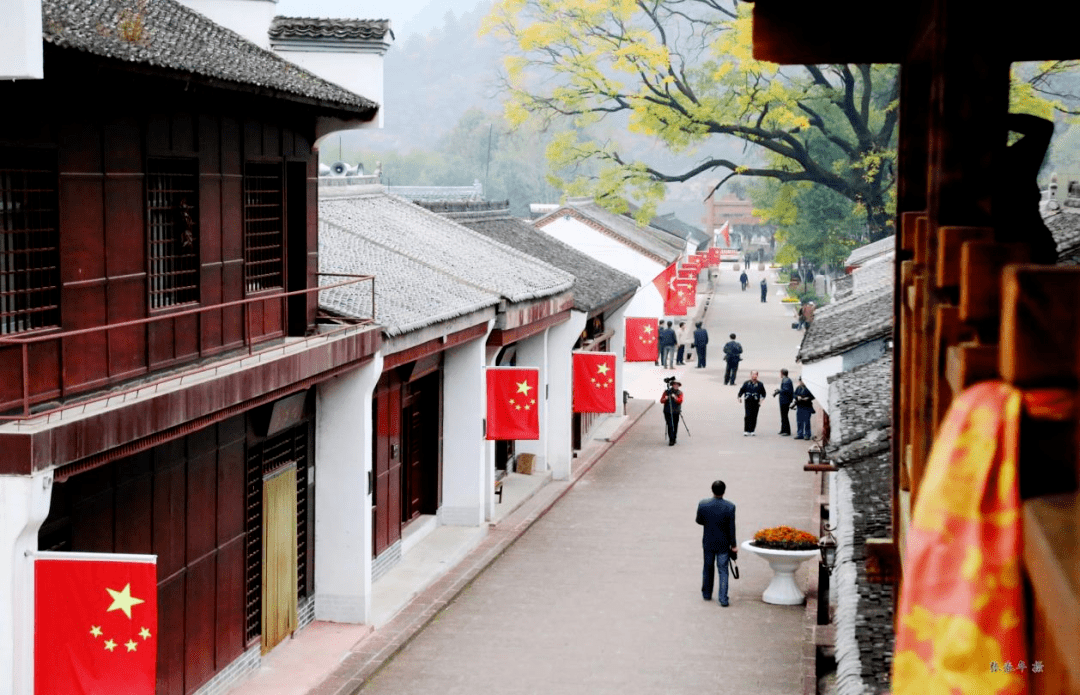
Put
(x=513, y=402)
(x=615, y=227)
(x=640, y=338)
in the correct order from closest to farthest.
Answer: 1. (x=513, y=402)
2. (x=640, y=338)
3. (x=615, y=227)

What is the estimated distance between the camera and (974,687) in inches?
104

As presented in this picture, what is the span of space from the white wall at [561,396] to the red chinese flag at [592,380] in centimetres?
90

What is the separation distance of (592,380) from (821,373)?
8.80 metres

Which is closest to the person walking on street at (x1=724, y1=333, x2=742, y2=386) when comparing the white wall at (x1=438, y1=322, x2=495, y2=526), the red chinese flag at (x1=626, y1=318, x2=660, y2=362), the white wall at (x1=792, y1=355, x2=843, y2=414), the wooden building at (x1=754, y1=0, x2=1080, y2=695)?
the red chinese flag at (x1=626, y1=318, x2=660, y2=362)

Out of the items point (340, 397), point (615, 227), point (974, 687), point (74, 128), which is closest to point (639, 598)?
point (340, 397)

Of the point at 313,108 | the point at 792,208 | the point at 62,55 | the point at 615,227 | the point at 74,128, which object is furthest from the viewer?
the point at 615,227

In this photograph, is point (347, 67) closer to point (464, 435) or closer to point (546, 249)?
point (464, 435)

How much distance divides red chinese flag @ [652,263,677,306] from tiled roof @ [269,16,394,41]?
102 feet

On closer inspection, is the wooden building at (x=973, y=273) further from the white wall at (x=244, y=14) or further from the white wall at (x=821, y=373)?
the white wall at (x=821, y=373)

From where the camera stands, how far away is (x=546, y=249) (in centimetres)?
3406

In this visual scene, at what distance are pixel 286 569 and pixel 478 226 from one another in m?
16.0

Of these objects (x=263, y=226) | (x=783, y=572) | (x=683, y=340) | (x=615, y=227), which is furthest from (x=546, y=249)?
(x=683, y=340)

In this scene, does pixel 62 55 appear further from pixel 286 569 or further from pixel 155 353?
pixel 286 569

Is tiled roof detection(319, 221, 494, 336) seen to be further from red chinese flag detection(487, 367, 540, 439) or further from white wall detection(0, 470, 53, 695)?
white wall detection(0, 470, 53, 695)
